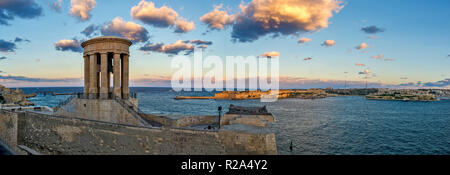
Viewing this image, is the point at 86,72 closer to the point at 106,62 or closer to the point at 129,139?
the point at 106,62

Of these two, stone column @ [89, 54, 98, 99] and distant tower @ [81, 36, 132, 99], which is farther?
stone column @ [89, 54, 98, 99]

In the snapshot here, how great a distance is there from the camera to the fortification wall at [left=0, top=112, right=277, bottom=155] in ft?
36.3

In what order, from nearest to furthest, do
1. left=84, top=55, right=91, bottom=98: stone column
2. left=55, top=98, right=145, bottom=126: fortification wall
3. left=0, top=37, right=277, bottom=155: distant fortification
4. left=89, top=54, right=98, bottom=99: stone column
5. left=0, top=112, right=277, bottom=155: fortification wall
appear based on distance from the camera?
left=0, top=112, right=277, bottom=155: fortification wall
left=0, top=37, right=277, bottom=155: distant fortification
left=55, top=98, right=145, bottom=126: fortification wall
left=89, top=54, right=98, bottom=99: stone column
left=84, top=55, right=91, bottom=98: stone column

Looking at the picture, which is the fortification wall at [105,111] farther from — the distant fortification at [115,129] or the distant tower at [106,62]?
the distant tower at [106,62]

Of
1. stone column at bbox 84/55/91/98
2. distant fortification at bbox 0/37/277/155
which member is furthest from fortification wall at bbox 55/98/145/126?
stone column at bbox 84/55/91/98

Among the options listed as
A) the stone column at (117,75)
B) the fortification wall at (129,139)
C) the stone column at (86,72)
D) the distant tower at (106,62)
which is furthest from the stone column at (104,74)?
the fortification wall at (129,139)

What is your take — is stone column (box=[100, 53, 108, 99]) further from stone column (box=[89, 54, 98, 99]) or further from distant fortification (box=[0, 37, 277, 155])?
stone column (box=[89, 54, 98, 99])

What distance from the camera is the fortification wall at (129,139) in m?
11.1

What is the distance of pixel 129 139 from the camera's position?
13.5 meters

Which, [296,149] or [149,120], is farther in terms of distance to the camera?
[296,149]

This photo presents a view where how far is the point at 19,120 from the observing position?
20.4 m
